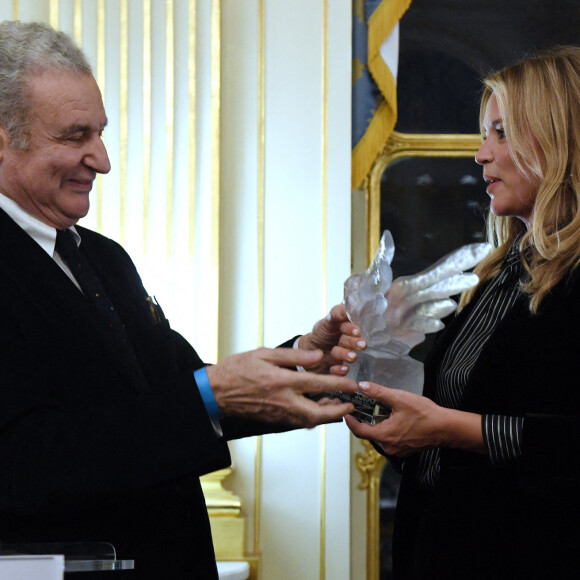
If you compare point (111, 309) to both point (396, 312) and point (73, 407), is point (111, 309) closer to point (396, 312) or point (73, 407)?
point (73, 407)

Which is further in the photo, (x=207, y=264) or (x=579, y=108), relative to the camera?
(x=207, y=264)

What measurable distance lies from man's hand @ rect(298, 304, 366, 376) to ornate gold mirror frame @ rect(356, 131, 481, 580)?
1882mm

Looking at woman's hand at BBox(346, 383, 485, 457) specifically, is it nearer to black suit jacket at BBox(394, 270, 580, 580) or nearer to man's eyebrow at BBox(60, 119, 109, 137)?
black suit jacket at BBox(394, 270, 580, 580)

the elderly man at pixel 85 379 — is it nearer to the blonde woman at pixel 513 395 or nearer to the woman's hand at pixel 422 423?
the woman's hand at pixel 422 423

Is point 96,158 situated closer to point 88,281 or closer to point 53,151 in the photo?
point 53,151

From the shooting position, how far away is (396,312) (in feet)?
5.82

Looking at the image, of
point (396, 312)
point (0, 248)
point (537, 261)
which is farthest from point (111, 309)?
point (537, 261)

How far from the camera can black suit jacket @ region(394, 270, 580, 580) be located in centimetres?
176

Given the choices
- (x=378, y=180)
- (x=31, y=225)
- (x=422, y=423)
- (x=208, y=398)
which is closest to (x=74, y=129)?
(x=31, y=225)

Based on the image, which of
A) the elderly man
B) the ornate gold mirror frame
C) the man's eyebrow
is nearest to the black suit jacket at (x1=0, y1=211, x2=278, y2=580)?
the elderly man

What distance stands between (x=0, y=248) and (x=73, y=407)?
35 cm

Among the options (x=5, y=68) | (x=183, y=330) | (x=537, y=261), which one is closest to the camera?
(x=5, y=68)

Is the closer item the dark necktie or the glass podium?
the glass podium

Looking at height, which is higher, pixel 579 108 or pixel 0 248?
pixel 579 108
